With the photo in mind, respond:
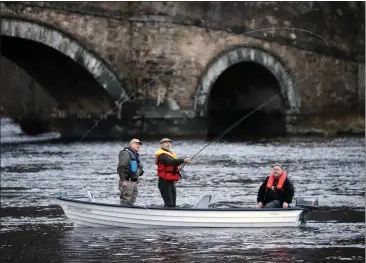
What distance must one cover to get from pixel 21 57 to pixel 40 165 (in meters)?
15.0

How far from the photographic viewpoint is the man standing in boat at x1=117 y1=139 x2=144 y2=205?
20.8 m

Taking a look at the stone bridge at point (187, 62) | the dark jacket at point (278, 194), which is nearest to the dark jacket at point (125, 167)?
the dark jacket at point (278, 194)

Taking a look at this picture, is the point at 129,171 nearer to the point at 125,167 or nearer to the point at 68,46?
the point at 125,167

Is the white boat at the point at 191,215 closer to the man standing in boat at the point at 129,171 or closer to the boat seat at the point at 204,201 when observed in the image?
the boat seat at the point at 204,201

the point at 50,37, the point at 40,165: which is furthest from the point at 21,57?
the point at 40,165

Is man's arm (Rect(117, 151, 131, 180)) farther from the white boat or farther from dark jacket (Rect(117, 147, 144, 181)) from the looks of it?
the white boat

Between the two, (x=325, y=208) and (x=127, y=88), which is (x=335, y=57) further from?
(x=325, y=208)

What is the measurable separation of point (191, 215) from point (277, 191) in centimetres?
151

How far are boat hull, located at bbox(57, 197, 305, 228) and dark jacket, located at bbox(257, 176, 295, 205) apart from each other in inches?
13.0

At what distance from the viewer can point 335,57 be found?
184 ft

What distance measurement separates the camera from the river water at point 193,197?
1819 cm

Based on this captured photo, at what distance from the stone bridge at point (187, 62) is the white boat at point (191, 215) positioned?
25.6 m

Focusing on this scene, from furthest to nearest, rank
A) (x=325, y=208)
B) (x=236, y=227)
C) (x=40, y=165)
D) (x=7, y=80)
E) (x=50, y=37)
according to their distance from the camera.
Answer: (x=7, y=80), (x=50, y=37), (x=40, y=165), (x=325, y=208), (x=236, y=227)

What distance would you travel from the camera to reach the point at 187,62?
51.4m
